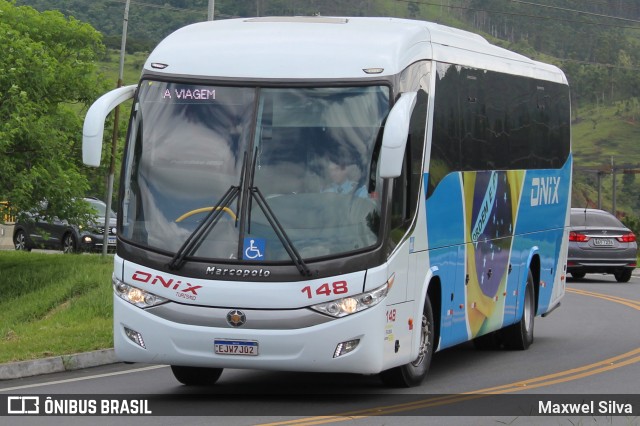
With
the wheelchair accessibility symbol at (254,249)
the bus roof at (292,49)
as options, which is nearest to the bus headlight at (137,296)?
the wheelchair accessibility symbol at (254,249)

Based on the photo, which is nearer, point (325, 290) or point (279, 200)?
point (325, 290)

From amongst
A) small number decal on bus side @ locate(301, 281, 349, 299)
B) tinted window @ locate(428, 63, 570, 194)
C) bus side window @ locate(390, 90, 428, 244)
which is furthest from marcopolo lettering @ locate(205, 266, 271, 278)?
tinted window @ locate(428, 63, 570, 194)

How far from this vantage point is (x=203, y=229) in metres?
12.0

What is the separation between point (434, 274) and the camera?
13891 millimetres

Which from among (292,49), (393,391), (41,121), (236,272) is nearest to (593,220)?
(41,121)

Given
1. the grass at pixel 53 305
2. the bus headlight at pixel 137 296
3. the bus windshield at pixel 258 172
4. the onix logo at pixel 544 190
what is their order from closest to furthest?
the bus windshield at pixel 258 172, the bus headlight at pixel 137 296, the grass at pixel 53 305, the onix logo at pixel 544 190

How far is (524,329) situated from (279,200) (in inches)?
271

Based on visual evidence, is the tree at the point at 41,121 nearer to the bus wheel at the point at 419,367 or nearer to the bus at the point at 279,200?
the bus wheel at the point at 419,367

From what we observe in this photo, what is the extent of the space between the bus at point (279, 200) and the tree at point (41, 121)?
21348 millimetres

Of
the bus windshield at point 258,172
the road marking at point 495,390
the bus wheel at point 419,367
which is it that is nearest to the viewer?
the road marking at point 495,390

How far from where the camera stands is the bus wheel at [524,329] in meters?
18.0

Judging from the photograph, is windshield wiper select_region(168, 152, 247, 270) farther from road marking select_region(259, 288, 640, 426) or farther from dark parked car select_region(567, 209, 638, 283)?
dark parked car select_region(567, 209, 638, 283)

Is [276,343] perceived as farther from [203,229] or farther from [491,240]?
[491,240]

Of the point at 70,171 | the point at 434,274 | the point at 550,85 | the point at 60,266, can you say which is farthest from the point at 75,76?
the point at 434,274
